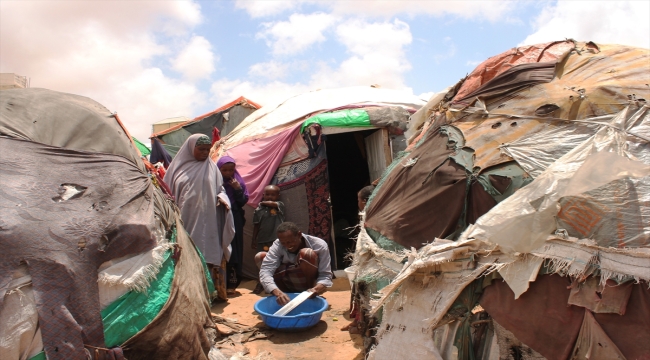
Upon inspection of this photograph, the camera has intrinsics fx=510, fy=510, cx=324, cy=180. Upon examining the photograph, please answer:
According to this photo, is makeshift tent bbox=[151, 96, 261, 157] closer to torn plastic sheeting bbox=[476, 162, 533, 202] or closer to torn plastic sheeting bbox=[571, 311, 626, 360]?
torn plastic sheeting bbox=[476, 162, 533, 202]

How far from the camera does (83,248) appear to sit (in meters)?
2.60

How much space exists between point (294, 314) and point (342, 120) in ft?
9.71

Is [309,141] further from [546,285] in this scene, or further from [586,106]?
[546,285]

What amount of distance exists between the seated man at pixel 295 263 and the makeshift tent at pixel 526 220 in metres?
0.88

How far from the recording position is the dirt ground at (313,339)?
376 cm

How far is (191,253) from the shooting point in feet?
12.6

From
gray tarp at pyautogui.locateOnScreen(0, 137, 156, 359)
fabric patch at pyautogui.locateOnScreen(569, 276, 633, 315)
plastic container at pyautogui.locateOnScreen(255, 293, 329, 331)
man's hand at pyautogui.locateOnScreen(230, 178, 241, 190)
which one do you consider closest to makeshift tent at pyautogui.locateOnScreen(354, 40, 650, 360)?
fabric patch at pyautogui.locateOnScreen(569, 276, 633, 315)

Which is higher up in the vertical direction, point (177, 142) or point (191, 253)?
point (177, 142)

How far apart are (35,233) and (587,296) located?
2.55 metres

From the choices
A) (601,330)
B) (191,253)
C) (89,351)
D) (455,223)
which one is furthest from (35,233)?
(601,330)

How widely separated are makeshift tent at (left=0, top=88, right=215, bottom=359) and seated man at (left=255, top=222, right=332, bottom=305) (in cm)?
97

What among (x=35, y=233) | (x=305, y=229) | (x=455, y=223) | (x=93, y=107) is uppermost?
(x=93, y=107)

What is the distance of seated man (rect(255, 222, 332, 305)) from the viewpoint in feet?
14.4

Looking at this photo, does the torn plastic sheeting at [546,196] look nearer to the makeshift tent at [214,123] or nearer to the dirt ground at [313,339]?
the dirt ground at [313,339]
